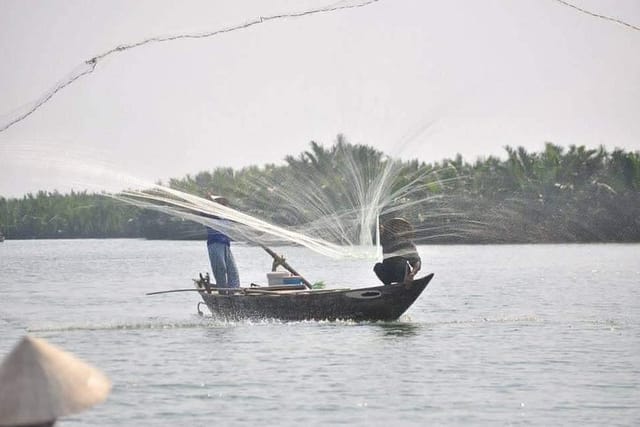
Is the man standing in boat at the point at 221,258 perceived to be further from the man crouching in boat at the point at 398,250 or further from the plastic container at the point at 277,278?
the man crouching in boat at the point at 398,250

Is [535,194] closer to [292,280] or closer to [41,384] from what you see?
[292,280]

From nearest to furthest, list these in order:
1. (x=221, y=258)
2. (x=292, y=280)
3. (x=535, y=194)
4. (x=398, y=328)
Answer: (x=398, y=328), (x=292, y=280), (x=221, y=258), (x=535, y=194)

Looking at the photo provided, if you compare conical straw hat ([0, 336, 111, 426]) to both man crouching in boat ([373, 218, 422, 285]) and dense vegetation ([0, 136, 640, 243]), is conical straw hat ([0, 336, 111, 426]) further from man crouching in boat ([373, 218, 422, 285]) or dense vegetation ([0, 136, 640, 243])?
dense vegetation ([0, 136, 640, 243])

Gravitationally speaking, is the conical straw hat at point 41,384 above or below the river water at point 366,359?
above

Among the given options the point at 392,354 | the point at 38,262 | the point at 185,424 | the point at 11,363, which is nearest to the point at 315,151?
the point at 38,262

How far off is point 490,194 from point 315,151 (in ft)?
63.1

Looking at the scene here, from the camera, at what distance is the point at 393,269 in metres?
20.0

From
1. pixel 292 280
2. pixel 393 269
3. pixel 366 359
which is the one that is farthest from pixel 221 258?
pixel 366 359

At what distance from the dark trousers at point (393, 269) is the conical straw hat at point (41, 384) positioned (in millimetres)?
13093

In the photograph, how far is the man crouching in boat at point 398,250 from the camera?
19.9m

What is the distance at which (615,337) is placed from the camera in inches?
802

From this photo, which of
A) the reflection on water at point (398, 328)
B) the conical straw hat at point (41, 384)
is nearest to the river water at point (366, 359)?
the reflection on water at point (398, 328)

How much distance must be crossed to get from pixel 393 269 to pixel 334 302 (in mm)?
1073

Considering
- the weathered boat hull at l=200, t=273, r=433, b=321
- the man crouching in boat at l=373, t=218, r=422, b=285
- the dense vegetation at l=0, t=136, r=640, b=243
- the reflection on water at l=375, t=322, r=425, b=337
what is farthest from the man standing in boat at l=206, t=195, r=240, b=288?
the dense vegetation at l=0, t=136, r=640, b=243
